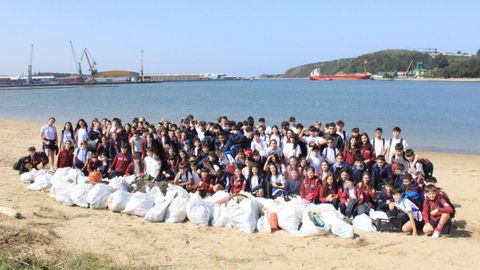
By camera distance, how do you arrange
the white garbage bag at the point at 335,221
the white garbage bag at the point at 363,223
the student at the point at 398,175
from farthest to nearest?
1. the student at the point at 398,175
2. the white garbage bag at the point at 363,223
3. the white garbage bag at the point at 335,221

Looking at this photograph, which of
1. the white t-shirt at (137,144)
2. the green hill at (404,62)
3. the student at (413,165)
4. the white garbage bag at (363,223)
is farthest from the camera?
the green hill at (404,62)

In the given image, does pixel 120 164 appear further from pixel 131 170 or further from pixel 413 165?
pixel 413 165

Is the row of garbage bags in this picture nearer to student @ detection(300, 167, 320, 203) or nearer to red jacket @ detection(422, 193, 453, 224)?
student @ detection(300, 167, 320, 203)

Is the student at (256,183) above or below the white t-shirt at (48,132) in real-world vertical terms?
Result: below

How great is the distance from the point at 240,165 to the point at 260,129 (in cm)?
120

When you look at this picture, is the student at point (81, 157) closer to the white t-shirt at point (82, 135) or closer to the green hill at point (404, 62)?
the white t-shirt at point (82, 135)

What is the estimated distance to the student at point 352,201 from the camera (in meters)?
6.95

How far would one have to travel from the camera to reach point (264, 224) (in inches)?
264

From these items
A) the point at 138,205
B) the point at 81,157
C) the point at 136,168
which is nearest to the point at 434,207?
the point at 138,205

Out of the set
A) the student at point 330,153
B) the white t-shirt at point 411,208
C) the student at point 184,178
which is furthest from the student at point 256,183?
the white t-shirt at point 411,208

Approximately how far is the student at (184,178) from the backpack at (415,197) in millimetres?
3586

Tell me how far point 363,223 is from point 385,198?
24.0 inches

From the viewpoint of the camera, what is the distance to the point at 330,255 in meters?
5.78

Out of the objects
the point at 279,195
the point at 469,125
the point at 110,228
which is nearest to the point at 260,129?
the point at 279,195
